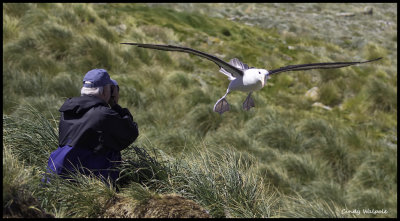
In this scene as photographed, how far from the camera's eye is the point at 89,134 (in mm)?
2248

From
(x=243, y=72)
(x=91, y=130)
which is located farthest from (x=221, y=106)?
(x=91, y=130)

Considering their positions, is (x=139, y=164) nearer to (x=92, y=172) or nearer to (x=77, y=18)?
(x=92, y=172)

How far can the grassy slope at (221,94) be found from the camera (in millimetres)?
5332

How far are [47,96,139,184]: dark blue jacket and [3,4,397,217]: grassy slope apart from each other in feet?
5.44

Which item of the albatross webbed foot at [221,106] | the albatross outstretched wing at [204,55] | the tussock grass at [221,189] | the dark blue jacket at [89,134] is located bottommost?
the tussock grass at [221,189]

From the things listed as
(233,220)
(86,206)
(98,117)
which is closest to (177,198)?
(233,220)

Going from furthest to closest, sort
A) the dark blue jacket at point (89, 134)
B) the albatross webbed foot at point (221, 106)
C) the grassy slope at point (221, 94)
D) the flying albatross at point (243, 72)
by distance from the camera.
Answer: the grassy slope at point (221, 94) < the dark blue jacket at point (89, 134) < the albatross webbed foot at point (221, 106) < the flying albatross at point (243, 72)

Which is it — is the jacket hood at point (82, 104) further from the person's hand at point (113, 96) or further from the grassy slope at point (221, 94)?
the grassy slope at point (221, 94)

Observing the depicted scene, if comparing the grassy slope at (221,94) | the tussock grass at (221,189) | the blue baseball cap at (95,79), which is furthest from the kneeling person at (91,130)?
the grassy slope at (221,94)

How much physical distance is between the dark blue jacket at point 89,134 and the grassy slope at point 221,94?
1659mm

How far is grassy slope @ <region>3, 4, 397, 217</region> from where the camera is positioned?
17.5ft

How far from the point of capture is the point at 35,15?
7.74 metres

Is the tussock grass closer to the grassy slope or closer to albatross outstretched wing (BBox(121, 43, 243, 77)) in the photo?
albatross outstretched wing (BBox(121, 43, 243, 77))

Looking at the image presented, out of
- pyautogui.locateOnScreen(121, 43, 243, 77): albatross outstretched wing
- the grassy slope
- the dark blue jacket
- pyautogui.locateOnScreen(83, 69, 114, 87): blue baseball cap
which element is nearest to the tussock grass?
the dark blue jacket
